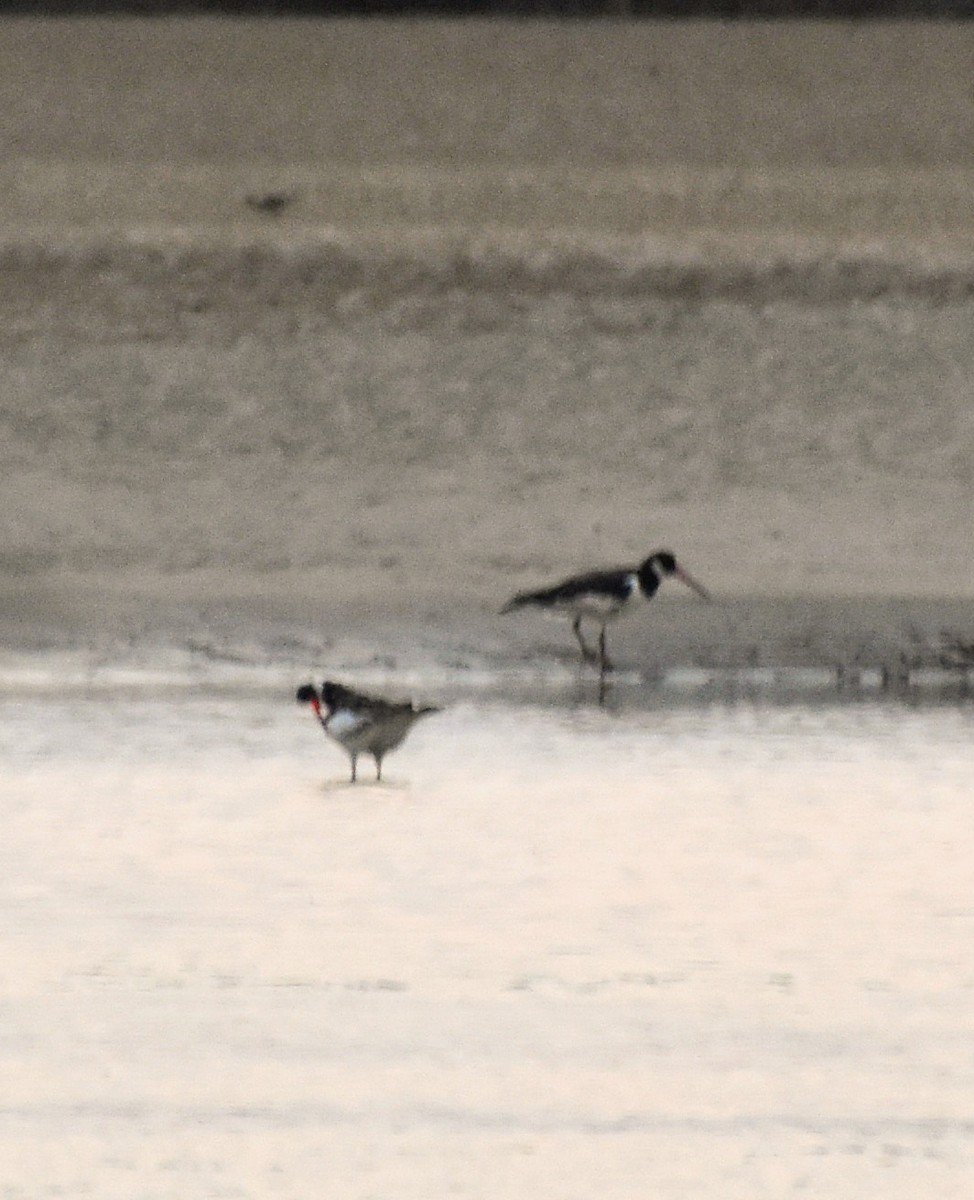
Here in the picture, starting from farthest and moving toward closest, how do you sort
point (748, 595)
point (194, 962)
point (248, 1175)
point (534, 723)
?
point (748, 595) < point (534, 723) < point (194, 962) < point (248, 1175)

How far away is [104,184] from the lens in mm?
10578

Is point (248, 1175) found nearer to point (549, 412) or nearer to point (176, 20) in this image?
point (549, 412)

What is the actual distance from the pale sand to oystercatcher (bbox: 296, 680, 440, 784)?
154cm

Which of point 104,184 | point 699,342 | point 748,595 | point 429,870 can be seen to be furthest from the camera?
point 104,184

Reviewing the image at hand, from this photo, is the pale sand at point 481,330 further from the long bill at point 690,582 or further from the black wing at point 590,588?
the black wing at point 590,588

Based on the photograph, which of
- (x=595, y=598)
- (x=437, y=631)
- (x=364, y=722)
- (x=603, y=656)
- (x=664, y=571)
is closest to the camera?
(x=364, y=722)

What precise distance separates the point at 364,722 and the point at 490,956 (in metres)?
1.43

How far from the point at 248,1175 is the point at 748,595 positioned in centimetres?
505

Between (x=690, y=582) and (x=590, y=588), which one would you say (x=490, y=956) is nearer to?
(x=590, y=588)

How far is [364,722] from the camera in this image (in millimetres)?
5465

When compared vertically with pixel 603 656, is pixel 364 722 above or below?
below

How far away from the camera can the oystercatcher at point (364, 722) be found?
546 centimetres

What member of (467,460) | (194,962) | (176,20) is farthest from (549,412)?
(194,962)

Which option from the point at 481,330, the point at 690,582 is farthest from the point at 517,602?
the point at 481,330
